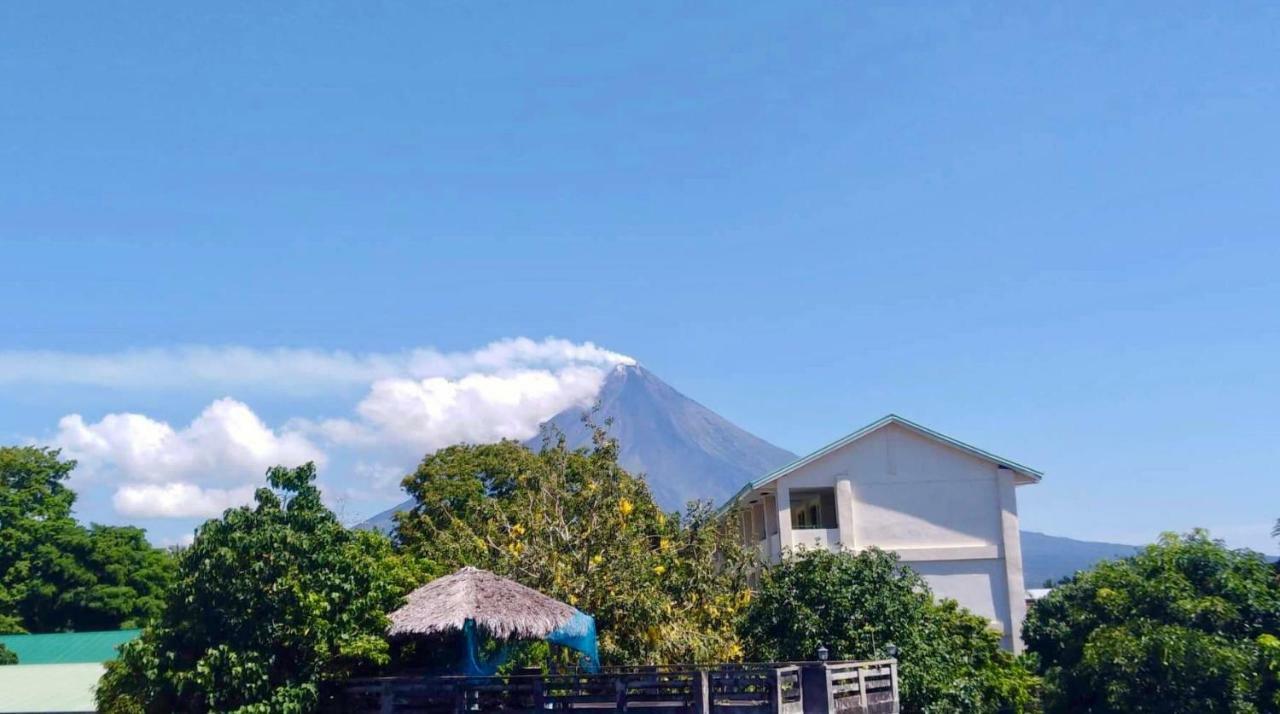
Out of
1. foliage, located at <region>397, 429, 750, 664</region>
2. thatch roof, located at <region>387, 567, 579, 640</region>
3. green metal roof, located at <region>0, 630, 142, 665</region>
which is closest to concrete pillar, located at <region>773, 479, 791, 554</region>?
foliage, located at <region>397, 429, 750, 664</region>

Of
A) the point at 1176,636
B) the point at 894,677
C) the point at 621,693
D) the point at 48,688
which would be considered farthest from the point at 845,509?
the point at 48,688

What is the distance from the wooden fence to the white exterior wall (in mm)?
15836

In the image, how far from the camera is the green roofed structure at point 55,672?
88.8 feet

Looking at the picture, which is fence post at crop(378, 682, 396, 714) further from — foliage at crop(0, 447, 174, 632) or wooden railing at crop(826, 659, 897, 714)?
foliage at crop(0, 447, 174, 632)

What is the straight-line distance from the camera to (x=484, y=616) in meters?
18.3

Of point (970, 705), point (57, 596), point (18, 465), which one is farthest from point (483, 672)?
point (18, 465)

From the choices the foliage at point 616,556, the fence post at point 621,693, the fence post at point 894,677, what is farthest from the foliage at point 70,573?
the fence post at point 894,677

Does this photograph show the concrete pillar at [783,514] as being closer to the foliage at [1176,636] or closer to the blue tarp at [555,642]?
the foliage at [1176,636]

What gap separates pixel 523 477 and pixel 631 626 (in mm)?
5702

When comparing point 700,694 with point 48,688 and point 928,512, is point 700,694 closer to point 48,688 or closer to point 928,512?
point 928,512

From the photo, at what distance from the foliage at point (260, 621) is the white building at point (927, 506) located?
1721cm

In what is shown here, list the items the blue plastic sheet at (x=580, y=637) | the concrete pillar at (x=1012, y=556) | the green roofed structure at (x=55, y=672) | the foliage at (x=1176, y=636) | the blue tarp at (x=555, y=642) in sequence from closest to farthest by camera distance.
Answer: the foliage at (x=1176, y=636)
the blue tarp at (x=555, y=642)
the blue plastic sheet at (x=580, y=637)
the green roofed structure at (x=55, y=672)
the concrete pillar at (x=1012, y=556)

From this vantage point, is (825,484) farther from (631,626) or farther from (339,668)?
(339,668)

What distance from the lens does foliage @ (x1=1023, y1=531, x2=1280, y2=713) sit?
17828 mm
